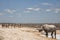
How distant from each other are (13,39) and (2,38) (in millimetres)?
567

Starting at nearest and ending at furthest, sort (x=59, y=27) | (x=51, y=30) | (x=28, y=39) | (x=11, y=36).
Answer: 1. (x=11, y=36)
2. (x=28, y=39)
3. (x=51, y=30)
4. (x=59, y=27)

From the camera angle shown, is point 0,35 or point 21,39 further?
point 21,39

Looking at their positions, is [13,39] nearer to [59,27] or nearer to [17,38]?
[17,38]

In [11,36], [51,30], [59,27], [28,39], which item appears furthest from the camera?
[59,27]

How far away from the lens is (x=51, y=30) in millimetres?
14797

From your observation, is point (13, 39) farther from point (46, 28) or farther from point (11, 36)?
point (46, 28)

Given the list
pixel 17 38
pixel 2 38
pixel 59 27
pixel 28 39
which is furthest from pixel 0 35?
pixel 59 27

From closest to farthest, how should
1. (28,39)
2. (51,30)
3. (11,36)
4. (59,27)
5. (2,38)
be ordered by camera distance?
(2,38) < (11,36) < (28,39) < (51,30) < (59,27)

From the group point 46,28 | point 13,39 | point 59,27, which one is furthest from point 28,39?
point 59,27

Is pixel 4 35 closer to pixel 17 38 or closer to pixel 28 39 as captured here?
pixel 17 38

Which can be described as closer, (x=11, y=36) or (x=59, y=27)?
(x=11, y=36)

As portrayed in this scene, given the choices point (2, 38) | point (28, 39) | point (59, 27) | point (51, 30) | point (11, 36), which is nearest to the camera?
point (2, 38)

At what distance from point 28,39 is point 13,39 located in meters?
1.26

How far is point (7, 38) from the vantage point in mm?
7988
